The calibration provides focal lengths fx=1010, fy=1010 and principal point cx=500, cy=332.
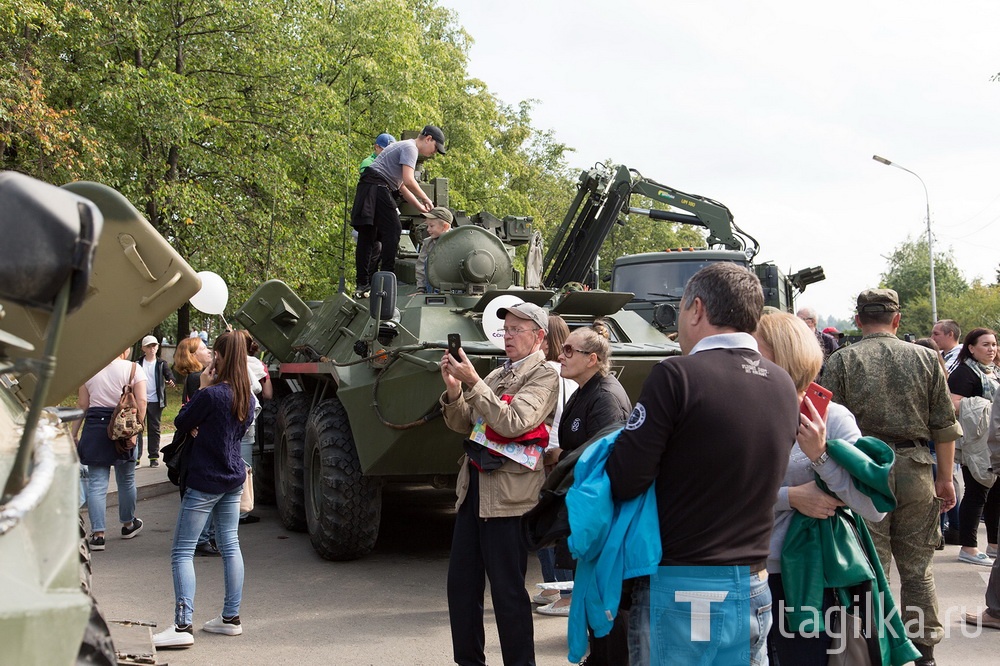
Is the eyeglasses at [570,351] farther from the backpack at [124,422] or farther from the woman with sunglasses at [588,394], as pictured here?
the backpack at [124,422]

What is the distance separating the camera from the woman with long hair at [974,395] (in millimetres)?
7688

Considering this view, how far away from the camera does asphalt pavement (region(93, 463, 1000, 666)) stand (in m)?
5.42

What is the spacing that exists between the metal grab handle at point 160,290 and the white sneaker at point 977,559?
6.59m

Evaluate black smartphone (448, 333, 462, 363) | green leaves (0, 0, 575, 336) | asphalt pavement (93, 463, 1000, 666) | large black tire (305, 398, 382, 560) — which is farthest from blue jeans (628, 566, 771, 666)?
green leaves (0, 0, 575, 336)

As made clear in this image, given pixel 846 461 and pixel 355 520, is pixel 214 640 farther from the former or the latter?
pixel 846 461

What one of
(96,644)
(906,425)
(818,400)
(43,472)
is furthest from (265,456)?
(43,472)

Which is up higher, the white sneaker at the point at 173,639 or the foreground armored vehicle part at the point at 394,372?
the foreground armored vehicle part at the point at 394,372

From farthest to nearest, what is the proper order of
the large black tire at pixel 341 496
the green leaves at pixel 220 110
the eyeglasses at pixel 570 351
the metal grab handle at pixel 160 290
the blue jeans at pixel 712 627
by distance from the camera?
1. the green leaves at pixel 220 110
2. the large black tire at pixel 341 496
3. the eyeglasses at pixel 570 351
4. the metal grab handle at pixel 160 290
5. the blue jeans at pixel 712 627

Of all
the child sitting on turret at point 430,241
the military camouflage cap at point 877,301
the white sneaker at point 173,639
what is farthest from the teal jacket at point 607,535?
the child sitting on turret at point 430,241

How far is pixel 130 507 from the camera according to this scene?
8734mm

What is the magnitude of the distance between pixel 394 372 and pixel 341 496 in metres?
1.04

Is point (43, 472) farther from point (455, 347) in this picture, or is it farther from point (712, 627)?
point (455, 347)

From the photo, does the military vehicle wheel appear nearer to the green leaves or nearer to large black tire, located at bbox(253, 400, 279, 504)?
large black tire, located at bbox(253, 400, 279, 504)

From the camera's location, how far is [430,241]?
809cm
